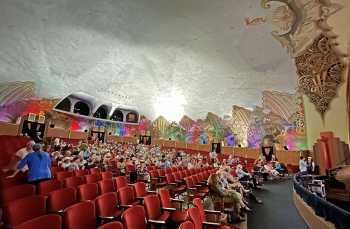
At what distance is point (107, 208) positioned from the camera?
11.6 feet

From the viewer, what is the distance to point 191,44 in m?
13.8

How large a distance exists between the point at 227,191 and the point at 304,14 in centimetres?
755

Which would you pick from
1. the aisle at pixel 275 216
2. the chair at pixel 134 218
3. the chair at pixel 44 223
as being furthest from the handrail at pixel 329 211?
the chair at pixel 44 223

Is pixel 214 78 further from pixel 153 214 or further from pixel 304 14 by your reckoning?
pixel 153 214

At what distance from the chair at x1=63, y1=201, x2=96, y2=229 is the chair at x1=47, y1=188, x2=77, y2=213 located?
1.46ft

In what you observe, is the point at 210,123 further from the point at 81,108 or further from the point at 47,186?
the point at 47,186

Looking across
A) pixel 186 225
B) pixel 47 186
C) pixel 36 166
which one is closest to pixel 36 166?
pixel 36 166

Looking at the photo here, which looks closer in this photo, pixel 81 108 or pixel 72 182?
pixel 72 182

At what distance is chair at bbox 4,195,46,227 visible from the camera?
2643 mm

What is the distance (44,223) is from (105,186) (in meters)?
2.77

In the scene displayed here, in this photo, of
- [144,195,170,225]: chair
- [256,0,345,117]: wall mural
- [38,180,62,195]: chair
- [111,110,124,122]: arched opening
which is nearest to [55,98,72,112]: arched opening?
[111,110,124,122]: arched opening

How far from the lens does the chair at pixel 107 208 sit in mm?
3301

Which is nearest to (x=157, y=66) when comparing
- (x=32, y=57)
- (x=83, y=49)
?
(x=83, y=49)

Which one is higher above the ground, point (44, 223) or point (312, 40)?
point (312, 40)
